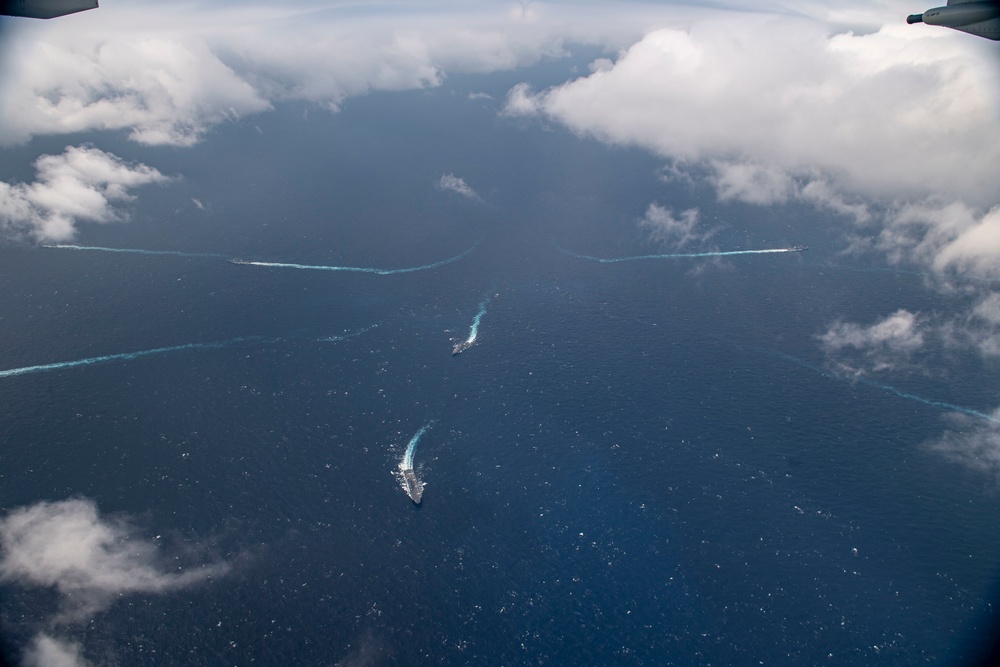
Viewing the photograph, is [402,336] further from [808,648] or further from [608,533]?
[808,648]

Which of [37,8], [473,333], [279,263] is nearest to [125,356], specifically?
[279,263]

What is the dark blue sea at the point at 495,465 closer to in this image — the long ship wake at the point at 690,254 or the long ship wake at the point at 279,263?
the long ship wake at the point at 279,263

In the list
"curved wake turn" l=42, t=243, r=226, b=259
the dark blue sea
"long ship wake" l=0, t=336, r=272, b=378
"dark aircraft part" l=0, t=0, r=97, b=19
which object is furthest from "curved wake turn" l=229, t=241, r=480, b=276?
"dark aircraft part" l=0, t=0, r=97, b=19

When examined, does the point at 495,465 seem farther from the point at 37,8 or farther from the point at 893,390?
the point at 893,390

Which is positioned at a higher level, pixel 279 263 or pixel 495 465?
pixel 279 263

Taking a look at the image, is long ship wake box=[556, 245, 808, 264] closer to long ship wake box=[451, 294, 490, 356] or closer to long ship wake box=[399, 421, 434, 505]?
long ship wake box=[451, 294, 490, 356]
